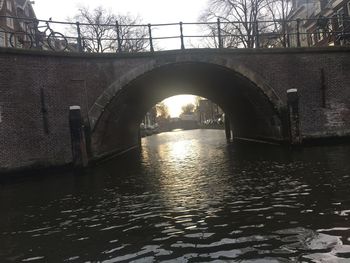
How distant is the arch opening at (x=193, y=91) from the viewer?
20.0 meters

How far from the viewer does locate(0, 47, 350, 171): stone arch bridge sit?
54.5 ft

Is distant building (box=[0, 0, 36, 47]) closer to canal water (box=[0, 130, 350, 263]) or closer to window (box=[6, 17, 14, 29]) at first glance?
window (box=[6, 17, 14, 29])

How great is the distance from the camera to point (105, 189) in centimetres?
1220

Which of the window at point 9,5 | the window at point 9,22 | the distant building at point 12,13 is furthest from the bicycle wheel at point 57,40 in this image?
Result: the window at point 9,5

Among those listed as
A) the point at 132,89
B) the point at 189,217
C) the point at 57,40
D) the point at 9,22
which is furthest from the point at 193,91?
the point at 9,22

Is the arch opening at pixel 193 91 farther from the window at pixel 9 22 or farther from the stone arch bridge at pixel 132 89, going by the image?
the window at pixel 9 22

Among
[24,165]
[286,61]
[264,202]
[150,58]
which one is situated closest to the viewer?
[264,202]

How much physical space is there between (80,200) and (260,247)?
19.3 feet

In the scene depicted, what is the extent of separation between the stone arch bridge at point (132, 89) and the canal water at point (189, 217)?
3.37 metres

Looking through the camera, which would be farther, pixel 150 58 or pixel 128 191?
pixel 150 58

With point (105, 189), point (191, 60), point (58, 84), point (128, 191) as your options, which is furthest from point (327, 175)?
point (58, 84)

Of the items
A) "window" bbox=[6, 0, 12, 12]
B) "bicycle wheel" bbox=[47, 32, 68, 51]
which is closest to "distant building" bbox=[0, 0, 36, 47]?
"window" bbox=[6, 0, 12, 12]

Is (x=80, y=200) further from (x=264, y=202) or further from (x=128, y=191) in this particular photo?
(x=264, y=202)

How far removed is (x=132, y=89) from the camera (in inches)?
838
